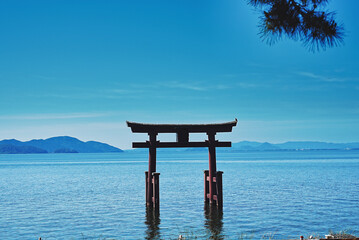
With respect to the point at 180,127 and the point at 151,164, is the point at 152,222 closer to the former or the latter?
the point at 151,164

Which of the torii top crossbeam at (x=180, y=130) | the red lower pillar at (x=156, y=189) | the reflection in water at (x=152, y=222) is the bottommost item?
the reflection in water at (x=152, y=222)

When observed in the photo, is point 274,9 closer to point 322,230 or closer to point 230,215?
point 322,230

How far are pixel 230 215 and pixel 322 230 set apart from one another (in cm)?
550

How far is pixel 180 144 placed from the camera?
77.9ft

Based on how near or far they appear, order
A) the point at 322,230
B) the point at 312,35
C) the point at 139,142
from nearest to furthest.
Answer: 1. the point at 312,35
2. the point at 322,230
3. the point at 139,142

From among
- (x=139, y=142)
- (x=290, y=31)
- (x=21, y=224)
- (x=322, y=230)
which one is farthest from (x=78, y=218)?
(x=290, y=31)

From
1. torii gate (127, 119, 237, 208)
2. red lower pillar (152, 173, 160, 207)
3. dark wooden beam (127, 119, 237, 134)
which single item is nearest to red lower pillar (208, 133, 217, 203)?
torii gate (127, 119, 237, 208)

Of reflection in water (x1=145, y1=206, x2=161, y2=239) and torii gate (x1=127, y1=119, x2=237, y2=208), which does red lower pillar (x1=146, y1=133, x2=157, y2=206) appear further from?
reflection in water (x1=145, y1=206, x2=161, y2=239)

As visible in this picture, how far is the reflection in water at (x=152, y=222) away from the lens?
755 inches

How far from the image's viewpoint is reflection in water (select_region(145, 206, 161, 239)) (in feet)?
62.9

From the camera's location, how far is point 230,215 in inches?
925

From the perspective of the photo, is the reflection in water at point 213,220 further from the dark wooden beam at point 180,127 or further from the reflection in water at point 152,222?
the dark wooden beam at point 180,127

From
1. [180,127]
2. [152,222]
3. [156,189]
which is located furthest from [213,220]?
[180,127]

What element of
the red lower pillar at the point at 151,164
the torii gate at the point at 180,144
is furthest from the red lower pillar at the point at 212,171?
the red lower pillar at the point at 151,164
